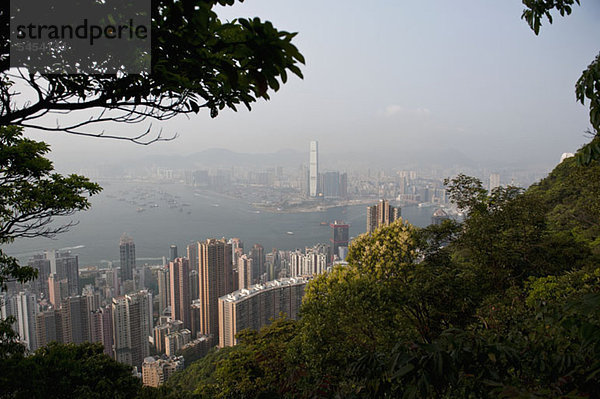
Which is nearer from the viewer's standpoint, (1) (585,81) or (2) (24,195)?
(1) (585,81)

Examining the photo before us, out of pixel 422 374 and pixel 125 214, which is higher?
pixel 422 374

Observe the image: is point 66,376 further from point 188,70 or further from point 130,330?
point 130,330

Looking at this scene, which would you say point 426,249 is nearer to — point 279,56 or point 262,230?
point 279,56

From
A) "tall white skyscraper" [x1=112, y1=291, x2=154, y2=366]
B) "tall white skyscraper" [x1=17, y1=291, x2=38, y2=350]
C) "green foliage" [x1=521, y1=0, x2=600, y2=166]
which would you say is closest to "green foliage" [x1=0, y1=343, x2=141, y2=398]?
"green foliage" [x1=521, y1=0, x2=600, y2=166]

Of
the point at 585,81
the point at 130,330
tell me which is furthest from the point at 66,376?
the point at 130,330

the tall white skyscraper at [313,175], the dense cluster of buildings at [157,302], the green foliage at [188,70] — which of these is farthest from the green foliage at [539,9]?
the tall white skyscraper at [313,175]

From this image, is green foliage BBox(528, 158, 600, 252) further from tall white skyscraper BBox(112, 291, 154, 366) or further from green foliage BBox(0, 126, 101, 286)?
tall white skyscraper BBox(112, 291, 154, 366)

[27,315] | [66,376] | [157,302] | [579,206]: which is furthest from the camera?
[157,302]

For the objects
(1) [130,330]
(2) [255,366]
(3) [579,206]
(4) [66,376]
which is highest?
(3) [579,206]

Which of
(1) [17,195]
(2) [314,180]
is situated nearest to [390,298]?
(1) [17,195]
